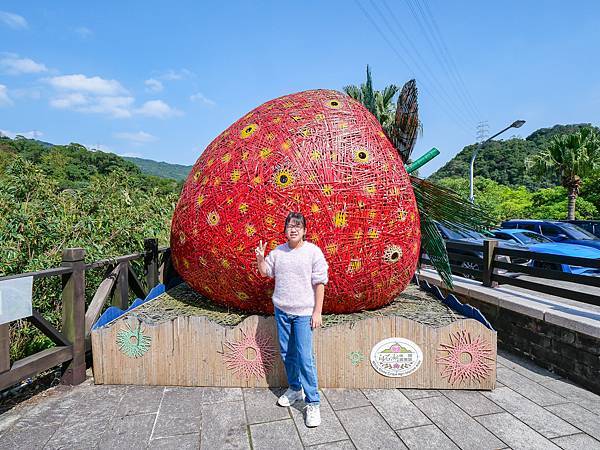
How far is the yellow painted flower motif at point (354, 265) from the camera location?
3500 millimetres

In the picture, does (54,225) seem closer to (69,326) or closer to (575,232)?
(69,326)

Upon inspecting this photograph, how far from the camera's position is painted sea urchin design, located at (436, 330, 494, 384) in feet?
11.5

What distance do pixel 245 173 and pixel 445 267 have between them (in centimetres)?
260

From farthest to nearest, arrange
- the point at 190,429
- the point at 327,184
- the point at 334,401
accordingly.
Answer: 1. the point at 327,184
2. the point at 334,401
3. the point at 190,429

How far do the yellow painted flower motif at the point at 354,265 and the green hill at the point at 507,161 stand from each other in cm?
4284

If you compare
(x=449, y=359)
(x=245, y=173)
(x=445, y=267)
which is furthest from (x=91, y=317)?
(x=445, y=267)

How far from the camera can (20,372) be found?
9.62 ft

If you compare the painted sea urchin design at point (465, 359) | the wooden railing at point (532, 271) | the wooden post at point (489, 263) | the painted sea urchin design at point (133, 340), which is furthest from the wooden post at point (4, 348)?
the wooden post at point (489, 263)

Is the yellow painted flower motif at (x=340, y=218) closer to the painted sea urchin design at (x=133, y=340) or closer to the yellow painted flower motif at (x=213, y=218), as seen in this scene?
the yellow painted flower motif at (x=213, y=218)

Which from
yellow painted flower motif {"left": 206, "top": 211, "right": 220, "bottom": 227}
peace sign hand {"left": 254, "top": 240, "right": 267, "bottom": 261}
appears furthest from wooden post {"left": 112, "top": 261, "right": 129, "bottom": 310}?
peace sign hand {"left": 254, "top": 240, "right": 267, "bottom": 261}

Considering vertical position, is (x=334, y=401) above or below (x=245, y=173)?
below

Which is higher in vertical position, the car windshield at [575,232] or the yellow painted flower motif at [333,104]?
the yellow painted flower motif at [333,104]

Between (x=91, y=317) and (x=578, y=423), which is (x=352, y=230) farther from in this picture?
(x=91, y=317)

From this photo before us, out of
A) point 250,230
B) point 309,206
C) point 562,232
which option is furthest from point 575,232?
point 250,230
